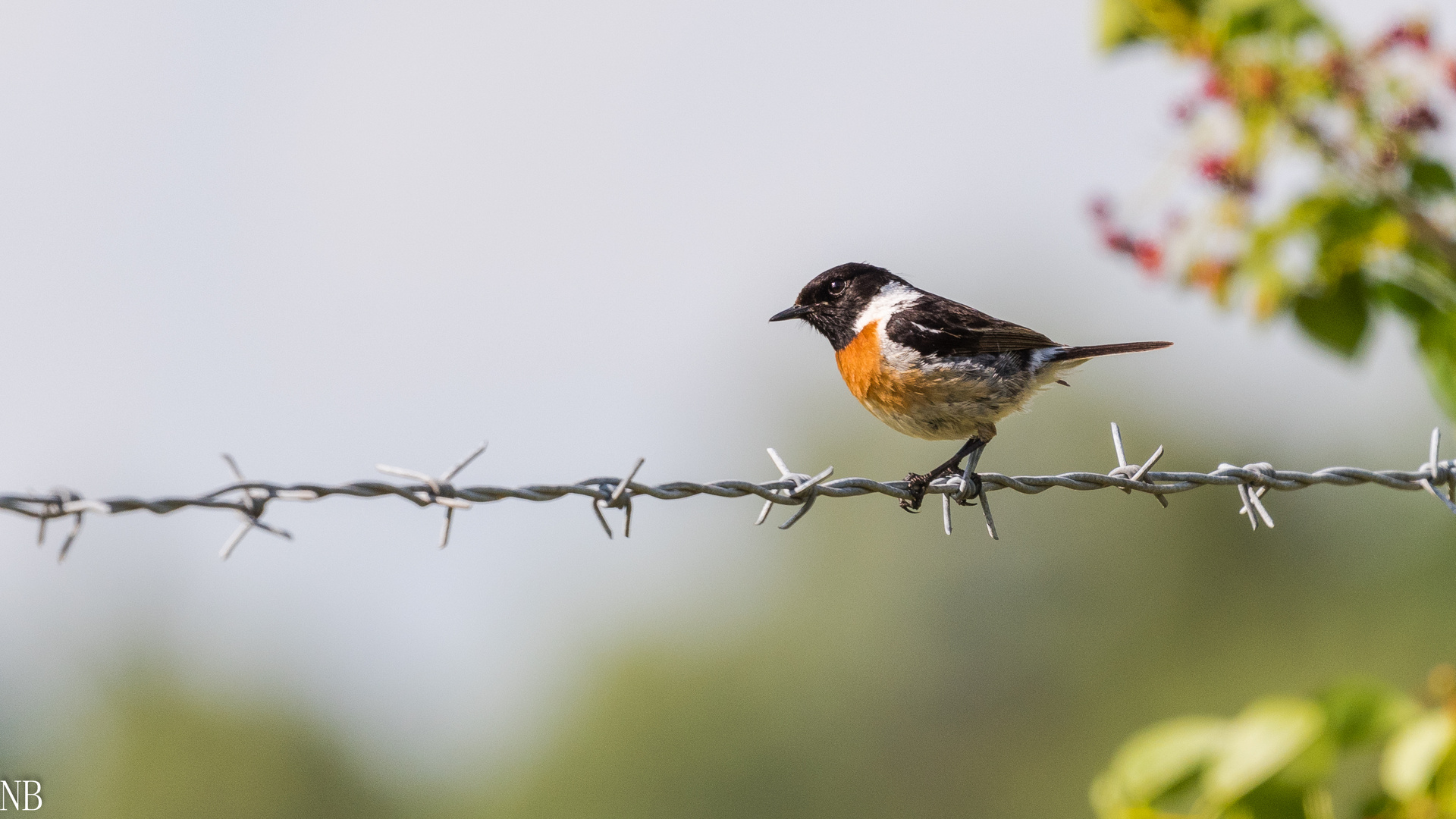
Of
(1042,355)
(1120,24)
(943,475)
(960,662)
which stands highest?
(1120,24)

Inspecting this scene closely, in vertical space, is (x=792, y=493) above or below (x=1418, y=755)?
above

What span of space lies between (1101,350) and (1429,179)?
123 centimetres

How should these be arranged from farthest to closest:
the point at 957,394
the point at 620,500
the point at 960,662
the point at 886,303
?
the point at 960,662 → the point at 886,303 → the point at 957,394 → the point at 620,500

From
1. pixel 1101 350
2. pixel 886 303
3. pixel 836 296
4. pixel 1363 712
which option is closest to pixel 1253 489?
pixel 1363 712

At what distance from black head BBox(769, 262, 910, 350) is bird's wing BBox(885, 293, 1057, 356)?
0.52 metres

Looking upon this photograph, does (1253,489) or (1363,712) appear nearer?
(1363,712)

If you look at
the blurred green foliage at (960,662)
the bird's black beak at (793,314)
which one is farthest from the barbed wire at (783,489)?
the blurred green foliage at (960,662)

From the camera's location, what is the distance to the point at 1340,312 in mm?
4340

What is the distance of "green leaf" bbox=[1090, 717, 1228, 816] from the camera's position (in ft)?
10.6

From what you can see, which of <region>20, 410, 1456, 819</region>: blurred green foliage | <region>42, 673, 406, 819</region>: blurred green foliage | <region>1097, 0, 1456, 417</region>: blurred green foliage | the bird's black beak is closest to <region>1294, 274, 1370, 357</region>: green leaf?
<region>1097, 0, 1456, 417</region>: blurred green foliage

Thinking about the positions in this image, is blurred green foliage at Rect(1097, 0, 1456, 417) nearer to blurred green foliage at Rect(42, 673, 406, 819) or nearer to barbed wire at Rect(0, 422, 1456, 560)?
barbed wire at Rect(0, 422, 1456, 560)

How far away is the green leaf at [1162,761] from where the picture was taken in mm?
3223

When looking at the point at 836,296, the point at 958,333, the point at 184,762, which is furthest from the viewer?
the point at 184,762

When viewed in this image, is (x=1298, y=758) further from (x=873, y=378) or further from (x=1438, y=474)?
(x=873, y=378)
